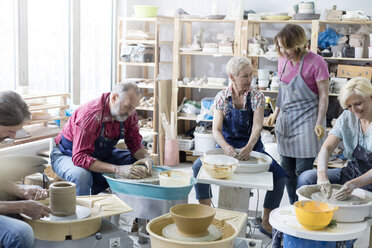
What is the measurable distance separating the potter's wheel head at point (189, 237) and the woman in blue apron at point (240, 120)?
1178 mm

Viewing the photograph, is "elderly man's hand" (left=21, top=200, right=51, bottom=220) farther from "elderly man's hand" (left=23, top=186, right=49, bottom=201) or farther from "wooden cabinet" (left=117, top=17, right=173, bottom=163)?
"wooden cabinet" (left=117, top=17, right=173, bottom=163)

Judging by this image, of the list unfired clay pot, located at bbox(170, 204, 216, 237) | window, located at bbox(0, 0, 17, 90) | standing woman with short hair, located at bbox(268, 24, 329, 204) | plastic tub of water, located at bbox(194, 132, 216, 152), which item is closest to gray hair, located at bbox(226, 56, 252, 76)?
standing woman with short hair, located at bbox(268, 24, 329, 204)

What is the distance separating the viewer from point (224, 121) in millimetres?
3396

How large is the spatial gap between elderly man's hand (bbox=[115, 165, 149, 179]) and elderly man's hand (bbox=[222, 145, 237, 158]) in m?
0.59

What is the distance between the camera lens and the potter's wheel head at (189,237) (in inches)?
77.5

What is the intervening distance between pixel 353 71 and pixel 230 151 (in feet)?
9.24

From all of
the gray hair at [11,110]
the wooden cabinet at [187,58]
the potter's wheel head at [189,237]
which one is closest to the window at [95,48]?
the wooden cabinet at [187,58]

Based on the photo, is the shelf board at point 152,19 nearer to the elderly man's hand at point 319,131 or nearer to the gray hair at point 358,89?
the elderly man's hand at point 319,131

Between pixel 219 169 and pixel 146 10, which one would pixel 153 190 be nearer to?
pixel 219 169

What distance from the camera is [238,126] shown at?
3.38 meters

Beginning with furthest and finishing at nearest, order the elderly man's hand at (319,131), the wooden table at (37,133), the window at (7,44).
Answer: the window at (7,44)
the wooden table at (37,133)
the elderly man's hand at (319,131)

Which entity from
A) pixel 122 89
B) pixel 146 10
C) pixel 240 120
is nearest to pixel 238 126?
pixel 240 120

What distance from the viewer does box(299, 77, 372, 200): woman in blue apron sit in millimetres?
2580

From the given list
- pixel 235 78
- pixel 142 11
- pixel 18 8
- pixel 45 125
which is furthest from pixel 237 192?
pixel 142 11
